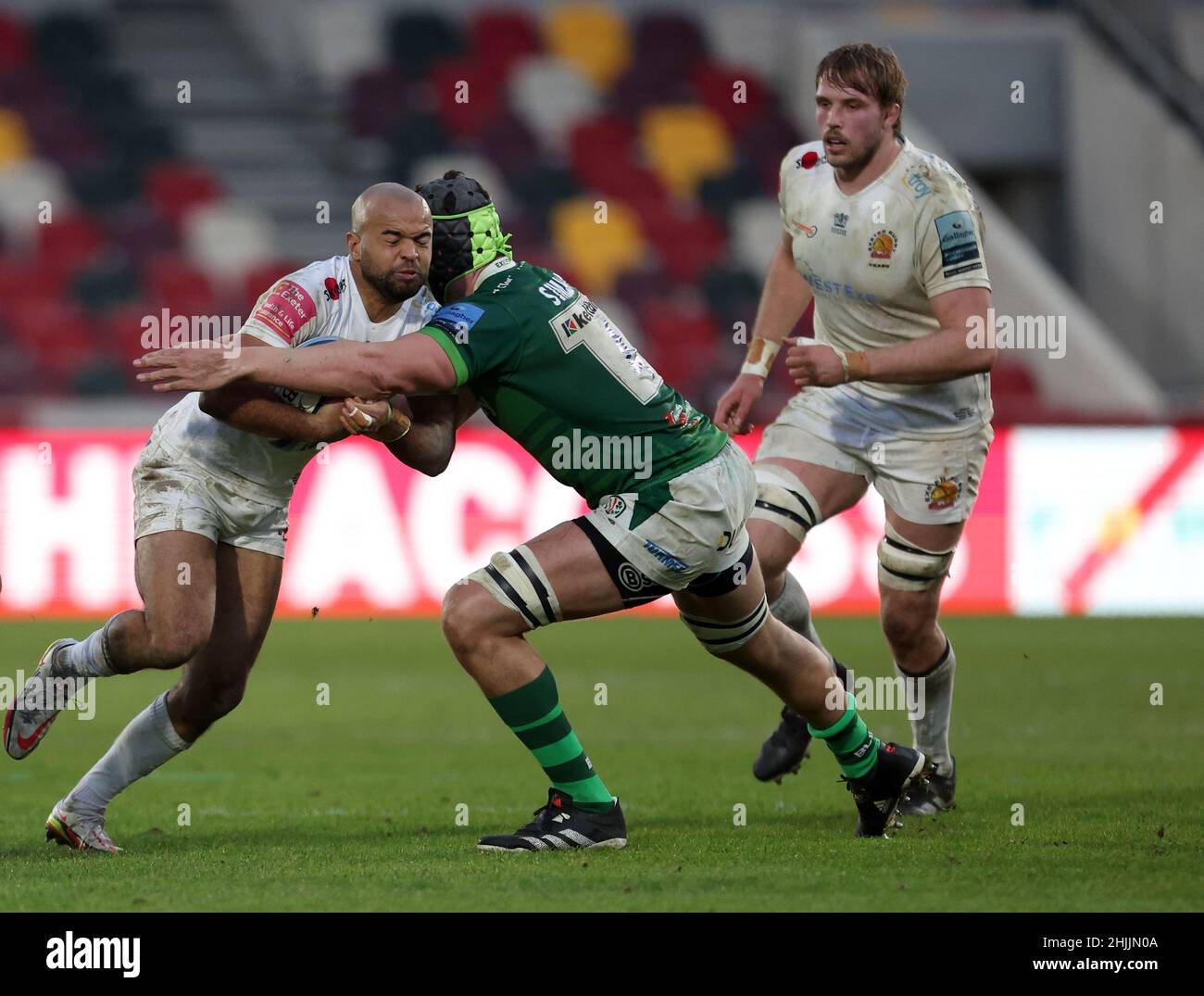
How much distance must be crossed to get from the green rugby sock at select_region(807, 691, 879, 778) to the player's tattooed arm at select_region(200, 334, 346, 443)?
187cm

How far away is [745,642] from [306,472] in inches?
350

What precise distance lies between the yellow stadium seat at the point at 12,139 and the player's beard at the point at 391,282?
54.9ft

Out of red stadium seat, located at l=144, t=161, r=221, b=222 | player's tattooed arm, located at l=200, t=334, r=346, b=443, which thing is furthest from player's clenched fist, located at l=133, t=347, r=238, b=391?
red stadium seat, located at l=144, t=161, r=221, b=222

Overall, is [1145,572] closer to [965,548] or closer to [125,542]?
[965,548]

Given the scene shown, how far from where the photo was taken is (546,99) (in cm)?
2334

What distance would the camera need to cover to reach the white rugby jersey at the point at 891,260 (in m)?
6.69

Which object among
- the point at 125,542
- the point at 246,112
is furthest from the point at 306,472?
the point at 246,112

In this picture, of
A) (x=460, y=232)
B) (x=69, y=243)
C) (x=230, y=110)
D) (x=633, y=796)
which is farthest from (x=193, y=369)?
(x=230, y=110)

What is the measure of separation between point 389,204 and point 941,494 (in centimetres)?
243

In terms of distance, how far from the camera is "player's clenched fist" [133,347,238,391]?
5.42 m

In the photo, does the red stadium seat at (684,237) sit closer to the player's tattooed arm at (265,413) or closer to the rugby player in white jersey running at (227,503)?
the rugby player in white jersey running at (227,503)

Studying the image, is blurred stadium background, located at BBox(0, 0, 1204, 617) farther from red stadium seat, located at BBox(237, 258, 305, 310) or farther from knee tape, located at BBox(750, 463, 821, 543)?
knee tape, located at BBox(750, 463, 821, 543)

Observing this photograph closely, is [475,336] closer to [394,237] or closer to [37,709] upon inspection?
[394,237]
